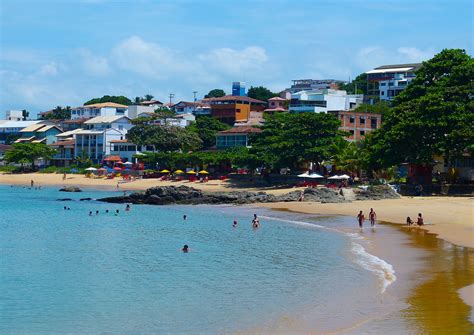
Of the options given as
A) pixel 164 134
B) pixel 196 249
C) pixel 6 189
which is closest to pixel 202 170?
pixel 164 134

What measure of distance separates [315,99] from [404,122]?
51.3 m

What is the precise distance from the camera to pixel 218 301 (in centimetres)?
2239

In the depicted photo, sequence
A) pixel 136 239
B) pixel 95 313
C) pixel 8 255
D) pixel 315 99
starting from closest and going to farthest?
pixel 95 313 → pixel 8 255 → pixel 136 239 → pixel 315 99

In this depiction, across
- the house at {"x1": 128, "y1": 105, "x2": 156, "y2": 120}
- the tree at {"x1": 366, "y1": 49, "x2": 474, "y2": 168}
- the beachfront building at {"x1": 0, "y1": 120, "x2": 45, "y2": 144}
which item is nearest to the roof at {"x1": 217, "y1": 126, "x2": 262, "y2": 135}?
the house at {"x1": 128, "y1": 105, "x2": 156, "y2": 120}

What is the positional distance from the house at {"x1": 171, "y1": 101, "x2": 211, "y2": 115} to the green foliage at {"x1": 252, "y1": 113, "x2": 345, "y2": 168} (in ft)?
178

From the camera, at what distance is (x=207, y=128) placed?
106 m

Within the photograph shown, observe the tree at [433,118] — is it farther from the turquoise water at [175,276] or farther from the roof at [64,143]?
the roof at [64,143]

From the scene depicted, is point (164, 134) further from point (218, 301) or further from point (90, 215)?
point (218, 301)

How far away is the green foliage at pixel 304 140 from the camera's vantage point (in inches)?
2778

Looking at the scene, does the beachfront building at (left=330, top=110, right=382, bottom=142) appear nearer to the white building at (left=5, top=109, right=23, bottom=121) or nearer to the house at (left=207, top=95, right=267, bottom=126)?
the house at (left=207, top=95, right=267, bottom=126)

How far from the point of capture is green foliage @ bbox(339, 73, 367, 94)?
140750 millimetres

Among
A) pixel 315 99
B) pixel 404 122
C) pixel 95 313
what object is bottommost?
pixel 95 313

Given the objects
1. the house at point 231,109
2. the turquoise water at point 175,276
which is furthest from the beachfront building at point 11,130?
the turquoise water at point 175,276

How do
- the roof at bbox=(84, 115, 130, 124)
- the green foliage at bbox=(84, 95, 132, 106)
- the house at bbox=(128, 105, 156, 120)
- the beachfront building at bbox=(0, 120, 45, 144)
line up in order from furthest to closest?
the green foliage at bbox=(84, 95, 132, 106)
the beachfront building at bbox=(0, 120, 45, 144)
the house at bbox=(128, 105, 156, 120)
the roof at bbox=(84, 115, 130, 124)
